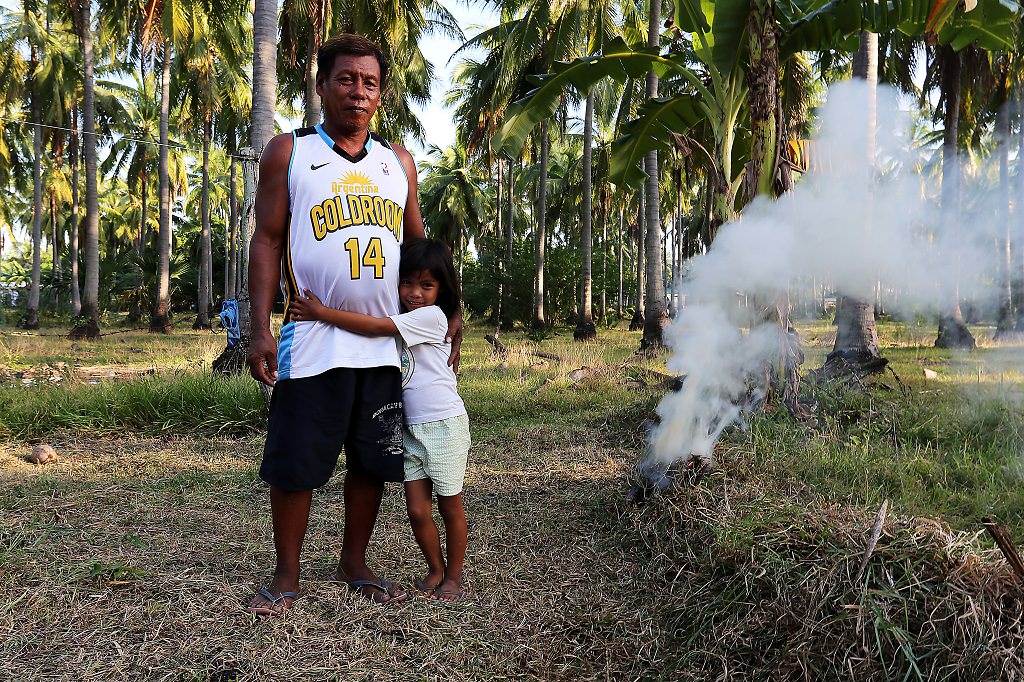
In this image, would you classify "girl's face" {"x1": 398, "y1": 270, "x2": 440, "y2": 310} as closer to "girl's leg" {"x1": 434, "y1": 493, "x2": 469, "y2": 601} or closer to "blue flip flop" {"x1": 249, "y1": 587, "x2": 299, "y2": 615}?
"girl's leg" {"x1": 434, "y1": 493, "x2": 469, "y2": 601}

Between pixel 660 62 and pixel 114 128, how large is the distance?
2512 cm

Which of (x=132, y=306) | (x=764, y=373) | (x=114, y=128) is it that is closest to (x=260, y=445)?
(x=764, y=373)

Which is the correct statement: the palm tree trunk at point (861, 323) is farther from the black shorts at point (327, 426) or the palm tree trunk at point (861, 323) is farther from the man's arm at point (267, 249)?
the man's arm at point (267, 249)

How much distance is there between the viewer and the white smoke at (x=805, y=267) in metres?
3.35

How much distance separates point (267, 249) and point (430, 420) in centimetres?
84

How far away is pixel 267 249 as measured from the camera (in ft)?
7.62

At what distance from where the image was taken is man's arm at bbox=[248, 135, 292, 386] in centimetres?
227

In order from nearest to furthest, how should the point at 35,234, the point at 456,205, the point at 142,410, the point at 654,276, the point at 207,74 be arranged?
the point at 142,410
the point at 654,276
the point at 207,74
the point at 35,234
the point at 456,205

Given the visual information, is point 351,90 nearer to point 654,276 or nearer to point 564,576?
point 564,576

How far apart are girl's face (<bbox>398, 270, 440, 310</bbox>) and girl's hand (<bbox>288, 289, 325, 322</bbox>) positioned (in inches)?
13.4

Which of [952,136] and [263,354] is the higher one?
[952,136]

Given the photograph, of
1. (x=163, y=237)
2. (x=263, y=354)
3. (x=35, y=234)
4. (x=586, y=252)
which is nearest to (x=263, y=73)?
(x=263, y=354)

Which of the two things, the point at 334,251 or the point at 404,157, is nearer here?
the point at 334,251

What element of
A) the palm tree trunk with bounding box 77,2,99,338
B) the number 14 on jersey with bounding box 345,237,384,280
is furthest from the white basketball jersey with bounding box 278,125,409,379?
the palm tree trunk with bounding box 77,2,99,338
